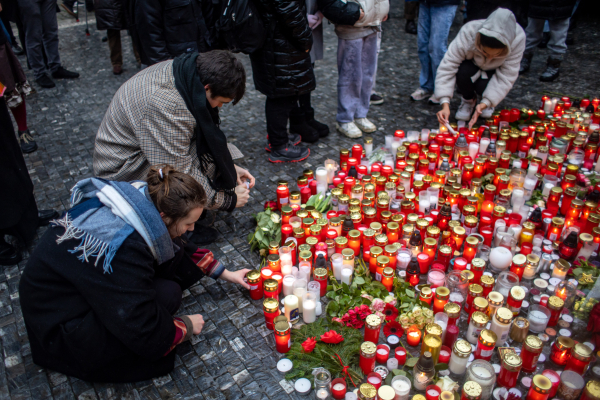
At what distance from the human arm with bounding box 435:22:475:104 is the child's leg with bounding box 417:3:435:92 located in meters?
0.72

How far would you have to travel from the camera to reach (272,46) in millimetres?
3895

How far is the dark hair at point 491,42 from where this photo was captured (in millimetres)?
4281

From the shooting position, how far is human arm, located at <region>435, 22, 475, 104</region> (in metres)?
4.66

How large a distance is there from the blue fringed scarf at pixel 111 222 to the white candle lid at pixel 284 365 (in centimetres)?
93

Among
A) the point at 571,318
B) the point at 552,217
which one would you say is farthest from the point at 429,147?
the point at 571,318

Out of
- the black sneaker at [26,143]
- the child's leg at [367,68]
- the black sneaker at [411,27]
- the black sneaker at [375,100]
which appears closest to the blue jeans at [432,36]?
the black sneaker at [375,100]

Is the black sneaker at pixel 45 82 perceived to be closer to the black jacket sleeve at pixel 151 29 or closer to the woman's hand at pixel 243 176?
the black jacket sleeve at pixel 151 29

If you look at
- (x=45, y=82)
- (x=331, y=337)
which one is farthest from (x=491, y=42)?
(x=45, y=82)

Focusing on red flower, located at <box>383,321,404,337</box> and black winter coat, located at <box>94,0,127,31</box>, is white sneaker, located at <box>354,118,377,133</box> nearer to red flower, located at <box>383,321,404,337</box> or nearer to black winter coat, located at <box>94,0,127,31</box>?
red flower, located at <box>383,321,404,337</box>

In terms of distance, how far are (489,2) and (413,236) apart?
14.3ft

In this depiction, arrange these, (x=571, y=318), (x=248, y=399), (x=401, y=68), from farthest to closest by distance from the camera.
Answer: (x=401, y=68), (x=571, y=318), (x=248, y=399)

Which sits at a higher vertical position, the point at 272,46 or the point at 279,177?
the point at 272,46

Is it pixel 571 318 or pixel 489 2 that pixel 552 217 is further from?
pixel 489 2

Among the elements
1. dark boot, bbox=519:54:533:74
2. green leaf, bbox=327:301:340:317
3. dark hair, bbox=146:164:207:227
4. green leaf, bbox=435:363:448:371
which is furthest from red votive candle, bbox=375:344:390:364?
dark boot, bbox=519:54:533:74
